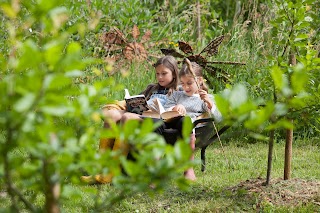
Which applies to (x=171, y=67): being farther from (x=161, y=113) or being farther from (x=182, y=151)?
(x=182, y=151)

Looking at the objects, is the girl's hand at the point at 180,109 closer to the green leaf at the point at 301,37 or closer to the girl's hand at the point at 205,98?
the girl's hand at the point at 205,98

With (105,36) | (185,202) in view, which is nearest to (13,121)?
(185,202)

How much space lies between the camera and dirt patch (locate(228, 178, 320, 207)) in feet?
12.0

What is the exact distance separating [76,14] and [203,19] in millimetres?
2140

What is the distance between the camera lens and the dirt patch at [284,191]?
366 cm

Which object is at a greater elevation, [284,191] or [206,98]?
[206,98]

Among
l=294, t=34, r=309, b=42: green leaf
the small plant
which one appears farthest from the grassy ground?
the small plant

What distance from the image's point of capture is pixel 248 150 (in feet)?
20.3

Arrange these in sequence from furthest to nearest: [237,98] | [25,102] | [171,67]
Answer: [171,67], [237,98], [25,102]

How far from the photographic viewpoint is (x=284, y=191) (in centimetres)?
377

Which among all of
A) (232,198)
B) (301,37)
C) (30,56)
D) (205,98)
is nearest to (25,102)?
(30,56)

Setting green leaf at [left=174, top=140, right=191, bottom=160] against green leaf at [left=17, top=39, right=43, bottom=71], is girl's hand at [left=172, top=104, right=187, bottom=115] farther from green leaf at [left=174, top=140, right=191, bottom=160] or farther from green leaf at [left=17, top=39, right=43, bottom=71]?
green leaf at [left=17, top=39, right=43, bottom=71]

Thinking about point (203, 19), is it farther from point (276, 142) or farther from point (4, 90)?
point (4, 90)

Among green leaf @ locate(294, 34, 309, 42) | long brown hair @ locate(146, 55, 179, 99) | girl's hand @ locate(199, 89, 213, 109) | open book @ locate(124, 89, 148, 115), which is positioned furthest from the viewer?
long brown hair @ locate(146, 55, 179, 99)
